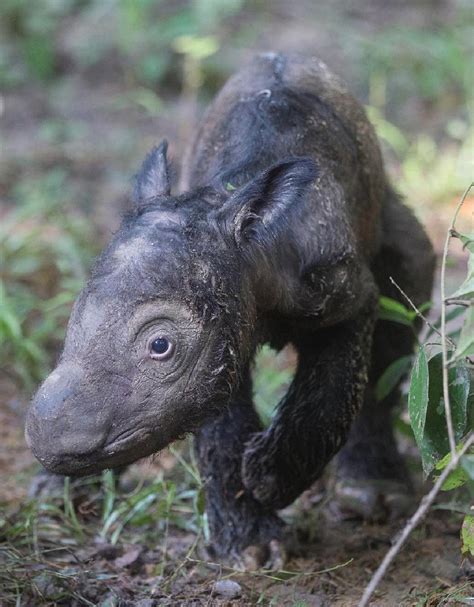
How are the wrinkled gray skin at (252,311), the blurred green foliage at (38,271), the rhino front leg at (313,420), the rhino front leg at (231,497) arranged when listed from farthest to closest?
the blurred green foliage at (38,271) < the rhino front leg at (231,497) < the rhino front leg at (313,420) < the wrinkled gray skin at (252,311)

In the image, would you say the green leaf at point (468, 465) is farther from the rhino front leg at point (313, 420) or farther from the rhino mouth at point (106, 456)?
the rhino front leg at point (313, 420)

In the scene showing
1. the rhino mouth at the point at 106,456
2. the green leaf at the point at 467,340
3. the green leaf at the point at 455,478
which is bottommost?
the green leaf at the point at 455,478

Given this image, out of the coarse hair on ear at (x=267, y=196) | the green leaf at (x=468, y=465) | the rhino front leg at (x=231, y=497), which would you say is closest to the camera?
the green leaf at (x=468, y=465)

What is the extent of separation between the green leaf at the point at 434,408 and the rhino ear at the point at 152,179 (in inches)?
54.6

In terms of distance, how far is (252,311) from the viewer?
4.38m

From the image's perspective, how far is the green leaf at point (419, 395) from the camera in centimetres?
389

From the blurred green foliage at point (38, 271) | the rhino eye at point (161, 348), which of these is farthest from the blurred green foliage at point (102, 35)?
the rhino eye at point (161, 348)

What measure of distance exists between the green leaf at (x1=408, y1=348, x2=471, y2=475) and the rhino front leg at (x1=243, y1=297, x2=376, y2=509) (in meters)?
0.78

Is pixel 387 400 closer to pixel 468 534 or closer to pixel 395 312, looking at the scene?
pixel 395 312

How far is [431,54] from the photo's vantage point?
12633mm

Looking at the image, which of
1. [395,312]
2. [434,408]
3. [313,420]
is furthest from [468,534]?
[395,312]

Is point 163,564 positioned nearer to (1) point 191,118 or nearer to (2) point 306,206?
(2) point 306,206

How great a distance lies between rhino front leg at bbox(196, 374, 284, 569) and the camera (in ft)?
16.9

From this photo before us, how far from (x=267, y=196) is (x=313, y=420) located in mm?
1180
